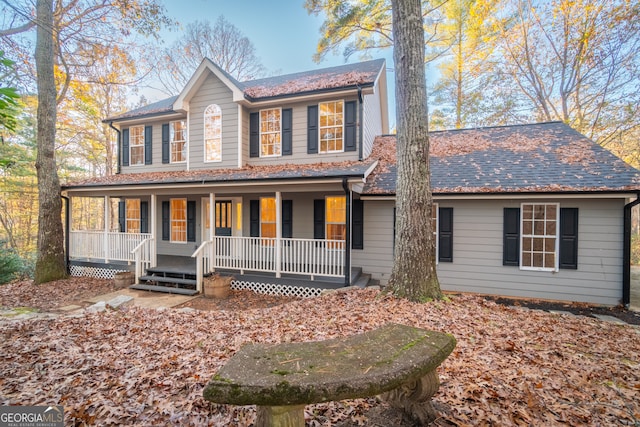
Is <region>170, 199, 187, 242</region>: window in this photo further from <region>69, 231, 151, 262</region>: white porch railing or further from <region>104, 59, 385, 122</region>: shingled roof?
<region>104, 59, 385, 122</region>: shingled roof

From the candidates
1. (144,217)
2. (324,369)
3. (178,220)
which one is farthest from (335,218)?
(144,217)

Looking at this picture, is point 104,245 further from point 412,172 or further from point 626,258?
point 626,258

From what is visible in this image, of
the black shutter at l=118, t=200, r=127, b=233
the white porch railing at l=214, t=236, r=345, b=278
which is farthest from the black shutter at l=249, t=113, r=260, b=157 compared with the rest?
the black shutter at l=118, t=200, r=127, b=233

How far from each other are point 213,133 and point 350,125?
4896 mm

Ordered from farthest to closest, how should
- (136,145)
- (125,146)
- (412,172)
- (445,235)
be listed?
(125,146) → (136,145) → (445,235) → (412,172)

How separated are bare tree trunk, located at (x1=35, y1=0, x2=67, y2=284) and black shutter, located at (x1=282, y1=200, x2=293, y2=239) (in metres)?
7.42

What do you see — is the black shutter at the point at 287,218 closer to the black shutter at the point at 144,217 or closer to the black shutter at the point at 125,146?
the black shutter at the point at 144,217

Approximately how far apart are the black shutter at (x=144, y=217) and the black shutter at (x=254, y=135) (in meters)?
5.30

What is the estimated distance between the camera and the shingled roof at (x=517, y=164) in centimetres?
686

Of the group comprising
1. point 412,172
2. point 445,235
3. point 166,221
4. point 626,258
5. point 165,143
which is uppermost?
point 165,143

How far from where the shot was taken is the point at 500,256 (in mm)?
7543

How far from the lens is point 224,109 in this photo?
9750 mm

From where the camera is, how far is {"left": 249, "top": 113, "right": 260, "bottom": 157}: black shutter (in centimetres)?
980

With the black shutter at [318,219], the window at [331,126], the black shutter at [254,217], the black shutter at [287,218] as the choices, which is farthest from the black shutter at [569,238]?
the black shutter at [254,217]
